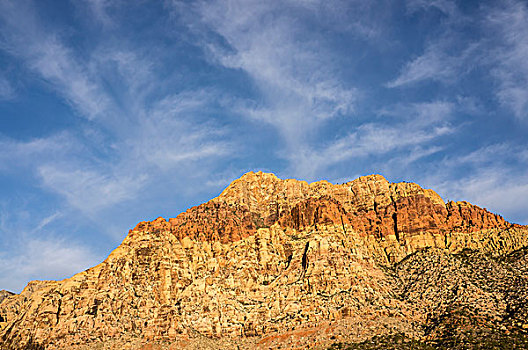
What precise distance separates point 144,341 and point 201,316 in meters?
Answer: 16.8

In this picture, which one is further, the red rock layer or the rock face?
the red rock layer

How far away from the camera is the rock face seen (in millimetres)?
139000

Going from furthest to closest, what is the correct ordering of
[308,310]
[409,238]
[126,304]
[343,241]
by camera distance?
1. [409,238]
2. [343,241]
3. [126,304]
4. [308,310]

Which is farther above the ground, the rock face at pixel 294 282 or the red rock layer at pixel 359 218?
the red rock layer at pixel 359 218

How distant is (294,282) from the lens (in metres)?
159

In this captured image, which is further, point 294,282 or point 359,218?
point 359,218

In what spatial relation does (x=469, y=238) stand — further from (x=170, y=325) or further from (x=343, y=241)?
(x=170, y=325)

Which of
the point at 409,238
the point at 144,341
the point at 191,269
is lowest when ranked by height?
the point at 144,341

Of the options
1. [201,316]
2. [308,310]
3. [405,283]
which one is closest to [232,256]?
[201,316]

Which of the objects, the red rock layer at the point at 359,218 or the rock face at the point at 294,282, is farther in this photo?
the red rock layer at the point at 359,218

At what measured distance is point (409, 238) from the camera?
18112 cm

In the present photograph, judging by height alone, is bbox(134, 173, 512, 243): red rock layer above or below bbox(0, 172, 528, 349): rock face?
above

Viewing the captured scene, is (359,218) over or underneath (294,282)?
over

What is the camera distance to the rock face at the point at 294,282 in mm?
139000
